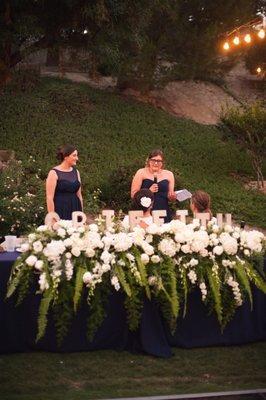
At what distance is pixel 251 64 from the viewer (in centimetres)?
2592

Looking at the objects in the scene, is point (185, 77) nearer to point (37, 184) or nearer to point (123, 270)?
point (37, 184)

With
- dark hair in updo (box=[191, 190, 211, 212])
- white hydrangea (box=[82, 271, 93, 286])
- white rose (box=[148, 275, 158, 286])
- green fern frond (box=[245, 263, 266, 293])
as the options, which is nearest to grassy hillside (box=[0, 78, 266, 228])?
dark hair in updo (box=[191, 190, 211, 212])

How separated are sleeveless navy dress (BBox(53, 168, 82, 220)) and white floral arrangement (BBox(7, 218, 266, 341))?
7.18 feet

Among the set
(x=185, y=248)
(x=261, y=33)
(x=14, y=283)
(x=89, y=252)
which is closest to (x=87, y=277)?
(x=89, y=252)

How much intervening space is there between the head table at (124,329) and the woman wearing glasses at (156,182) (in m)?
2.54

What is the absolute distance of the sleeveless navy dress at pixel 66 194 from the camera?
27.7 feet

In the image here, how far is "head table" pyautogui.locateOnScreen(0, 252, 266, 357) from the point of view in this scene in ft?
20.4

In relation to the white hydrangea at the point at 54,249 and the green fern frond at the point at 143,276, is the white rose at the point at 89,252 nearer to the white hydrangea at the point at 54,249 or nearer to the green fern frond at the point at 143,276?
the white hydrangea at the point at 54,249

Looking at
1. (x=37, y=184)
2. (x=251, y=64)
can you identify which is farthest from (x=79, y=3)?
(x=251, y=64)

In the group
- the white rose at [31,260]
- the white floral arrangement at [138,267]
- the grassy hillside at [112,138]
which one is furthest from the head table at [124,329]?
the grassy hillside at [112,138]

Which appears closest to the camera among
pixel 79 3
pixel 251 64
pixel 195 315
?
pixel 195 315

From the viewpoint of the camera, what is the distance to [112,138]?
69.6 ft

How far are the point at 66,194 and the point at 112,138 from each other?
1278cm

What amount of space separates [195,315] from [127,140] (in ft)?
49.2
